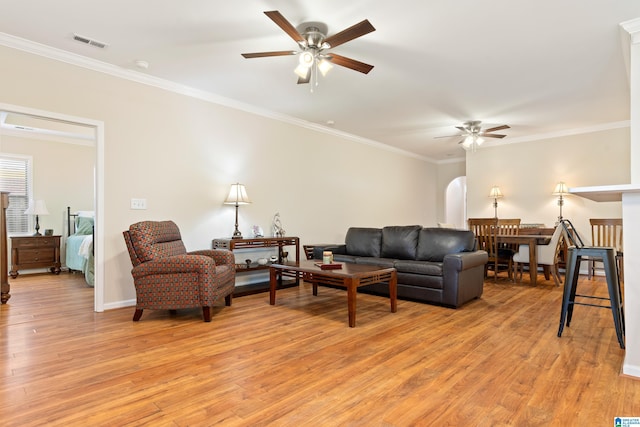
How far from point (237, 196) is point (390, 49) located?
2.57 meters

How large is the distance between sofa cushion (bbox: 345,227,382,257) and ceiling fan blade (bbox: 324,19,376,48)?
9.44ft

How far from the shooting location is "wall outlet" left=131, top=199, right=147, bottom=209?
4.04 metres

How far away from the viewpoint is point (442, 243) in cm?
436

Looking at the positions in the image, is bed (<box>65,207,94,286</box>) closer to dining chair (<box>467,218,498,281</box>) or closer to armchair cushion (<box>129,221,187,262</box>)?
armchair cushion (<box>129,221,187,262</box>)

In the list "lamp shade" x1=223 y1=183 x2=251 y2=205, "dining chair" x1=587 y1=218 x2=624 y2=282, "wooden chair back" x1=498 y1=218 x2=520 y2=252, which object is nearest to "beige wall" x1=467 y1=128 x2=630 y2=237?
"dining chair" x1=587 y1=218 x2=624 y2=282

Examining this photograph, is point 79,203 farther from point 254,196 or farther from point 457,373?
point 457,373

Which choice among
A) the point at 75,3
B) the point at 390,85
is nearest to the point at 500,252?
the point at 390,85

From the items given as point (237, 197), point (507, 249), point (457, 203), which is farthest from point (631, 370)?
point (457, 203)

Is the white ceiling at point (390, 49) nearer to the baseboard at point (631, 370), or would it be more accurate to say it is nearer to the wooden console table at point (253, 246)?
the wooden console table at point (253, 246)

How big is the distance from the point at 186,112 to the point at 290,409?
3848 mm

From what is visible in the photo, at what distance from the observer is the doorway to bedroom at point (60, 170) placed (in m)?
6.13

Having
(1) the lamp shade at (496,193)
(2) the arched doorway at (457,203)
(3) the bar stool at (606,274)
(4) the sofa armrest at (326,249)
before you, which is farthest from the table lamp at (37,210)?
(2) the arched doorway at (457,203)

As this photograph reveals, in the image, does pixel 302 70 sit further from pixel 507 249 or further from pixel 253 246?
pixel 507 249

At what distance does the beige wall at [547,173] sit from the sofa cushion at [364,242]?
3658mm
